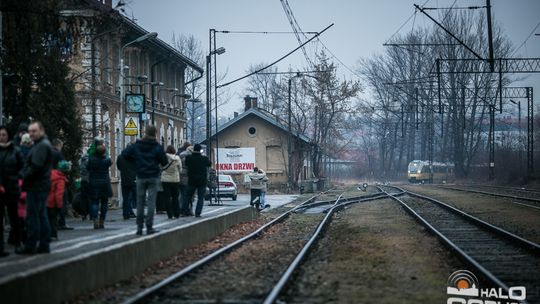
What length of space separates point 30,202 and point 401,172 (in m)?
95.4

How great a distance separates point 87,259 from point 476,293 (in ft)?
15.2

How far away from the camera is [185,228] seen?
16234 mm

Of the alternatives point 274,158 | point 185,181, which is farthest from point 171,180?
point 274,158

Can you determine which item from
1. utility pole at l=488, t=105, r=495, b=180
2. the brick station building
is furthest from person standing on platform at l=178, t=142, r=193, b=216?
utility pole at l=488, t=105, r=495, b=180

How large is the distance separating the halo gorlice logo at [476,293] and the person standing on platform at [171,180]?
8958 mm

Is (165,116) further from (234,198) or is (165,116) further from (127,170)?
(127,170)

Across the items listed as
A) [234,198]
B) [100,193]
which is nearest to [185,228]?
[100,193]

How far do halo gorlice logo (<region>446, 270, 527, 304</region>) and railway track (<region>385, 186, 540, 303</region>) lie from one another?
3.6 inches

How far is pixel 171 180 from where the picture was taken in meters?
19.5

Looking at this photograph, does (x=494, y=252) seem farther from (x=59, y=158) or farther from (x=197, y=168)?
(x=59, y=158)

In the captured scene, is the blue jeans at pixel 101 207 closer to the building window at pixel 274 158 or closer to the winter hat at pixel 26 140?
the winter hat at pixel 26 140

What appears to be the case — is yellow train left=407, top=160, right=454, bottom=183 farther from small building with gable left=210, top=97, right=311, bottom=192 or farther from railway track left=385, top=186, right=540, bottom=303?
railway track left=385, top=186, right=540, bottom=303

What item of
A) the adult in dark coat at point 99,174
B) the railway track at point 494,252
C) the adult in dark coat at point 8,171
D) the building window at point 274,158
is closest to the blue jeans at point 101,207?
the adult in dark coat at point 99,174

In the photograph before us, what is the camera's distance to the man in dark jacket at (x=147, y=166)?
1486 centimetres
